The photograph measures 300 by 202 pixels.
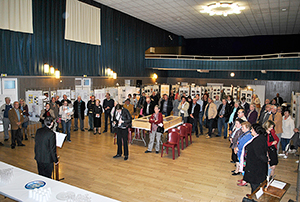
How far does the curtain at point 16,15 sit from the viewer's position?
30.9 feet

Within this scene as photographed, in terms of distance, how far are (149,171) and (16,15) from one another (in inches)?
352

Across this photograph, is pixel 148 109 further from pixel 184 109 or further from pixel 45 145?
pixel 45 145

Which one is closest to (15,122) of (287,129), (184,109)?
(184,109)

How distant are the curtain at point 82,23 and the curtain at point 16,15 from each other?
6.97ft

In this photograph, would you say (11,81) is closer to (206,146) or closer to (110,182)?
(110,182)

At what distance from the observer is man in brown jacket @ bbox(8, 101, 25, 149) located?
802 centimetres

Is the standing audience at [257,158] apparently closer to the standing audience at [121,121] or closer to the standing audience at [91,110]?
the standing audience at [121,121]

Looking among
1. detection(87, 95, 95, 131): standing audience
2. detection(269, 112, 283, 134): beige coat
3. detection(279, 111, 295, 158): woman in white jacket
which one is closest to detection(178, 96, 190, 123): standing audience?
detection(269, 112, 283, 134): beige coat

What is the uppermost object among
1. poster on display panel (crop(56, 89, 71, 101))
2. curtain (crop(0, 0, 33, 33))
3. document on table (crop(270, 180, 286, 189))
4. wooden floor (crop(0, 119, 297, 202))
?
curtain (crop(0, 0, 33, 33))

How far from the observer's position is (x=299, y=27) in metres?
18.8

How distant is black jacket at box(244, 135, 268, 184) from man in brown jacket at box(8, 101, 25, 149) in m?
A: 7.68

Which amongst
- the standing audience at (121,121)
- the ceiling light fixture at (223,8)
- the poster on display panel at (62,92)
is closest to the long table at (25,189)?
the standing audience at (121,121)

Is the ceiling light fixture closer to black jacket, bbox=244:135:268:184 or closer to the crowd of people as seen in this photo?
the crowd of people

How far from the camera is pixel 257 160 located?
4227 mm
